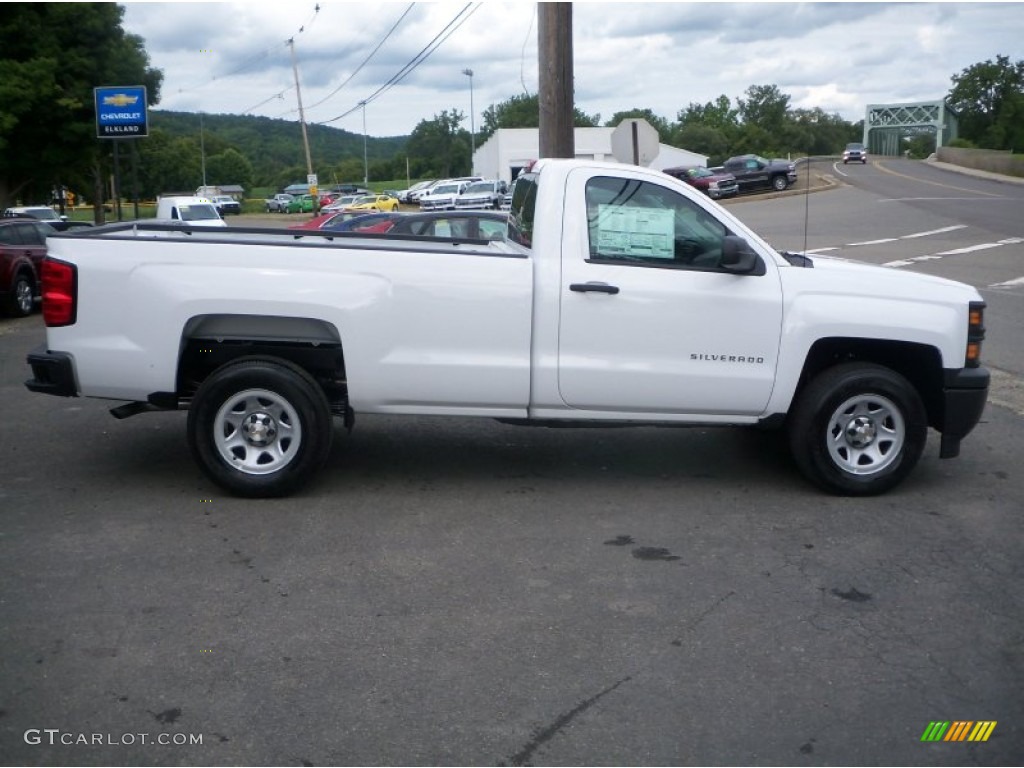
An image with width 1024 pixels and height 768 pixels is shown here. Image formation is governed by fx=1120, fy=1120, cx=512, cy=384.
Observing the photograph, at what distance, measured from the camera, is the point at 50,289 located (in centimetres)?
680

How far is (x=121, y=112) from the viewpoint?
2934cm

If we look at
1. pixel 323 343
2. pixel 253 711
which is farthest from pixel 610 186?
pixel 253 711

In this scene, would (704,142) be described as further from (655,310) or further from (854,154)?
(655,310)

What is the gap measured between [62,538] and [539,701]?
10.7 feet

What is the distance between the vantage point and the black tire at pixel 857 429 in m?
7.05

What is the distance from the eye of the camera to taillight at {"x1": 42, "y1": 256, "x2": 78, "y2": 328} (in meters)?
6.75

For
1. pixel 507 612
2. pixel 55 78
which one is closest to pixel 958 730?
pixel 507 612

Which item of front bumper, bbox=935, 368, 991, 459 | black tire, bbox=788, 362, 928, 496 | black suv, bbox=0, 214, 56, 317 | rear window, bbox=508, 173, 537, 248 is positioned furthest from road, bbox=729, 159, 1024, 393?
black suv, bbox=0, 214, 56, 317

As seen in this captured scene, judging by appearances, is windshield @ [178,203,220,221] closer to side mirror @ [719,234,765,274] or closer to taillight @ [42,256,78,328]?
taillight @ [42,256,78,328]

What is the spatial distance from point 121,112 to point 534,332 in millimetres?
25690

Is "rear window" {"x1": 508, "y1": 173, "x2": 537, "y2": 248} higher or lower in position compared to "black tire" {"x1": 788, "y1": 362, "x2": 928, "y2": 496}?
higher

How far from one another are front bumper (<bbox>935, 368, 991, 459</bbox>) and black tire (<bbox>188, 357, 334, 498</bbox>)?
153 inches

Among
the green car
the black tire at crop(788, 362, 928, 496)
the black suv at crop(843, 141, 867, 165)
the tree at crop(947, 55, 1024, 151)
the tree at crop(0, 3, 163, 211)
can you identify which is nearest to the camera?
the black tire at crop(788, 362, 928, 496)

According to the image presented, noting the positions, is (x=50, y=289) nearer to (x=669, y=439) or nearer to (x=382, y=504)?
(x=382, y=504)
